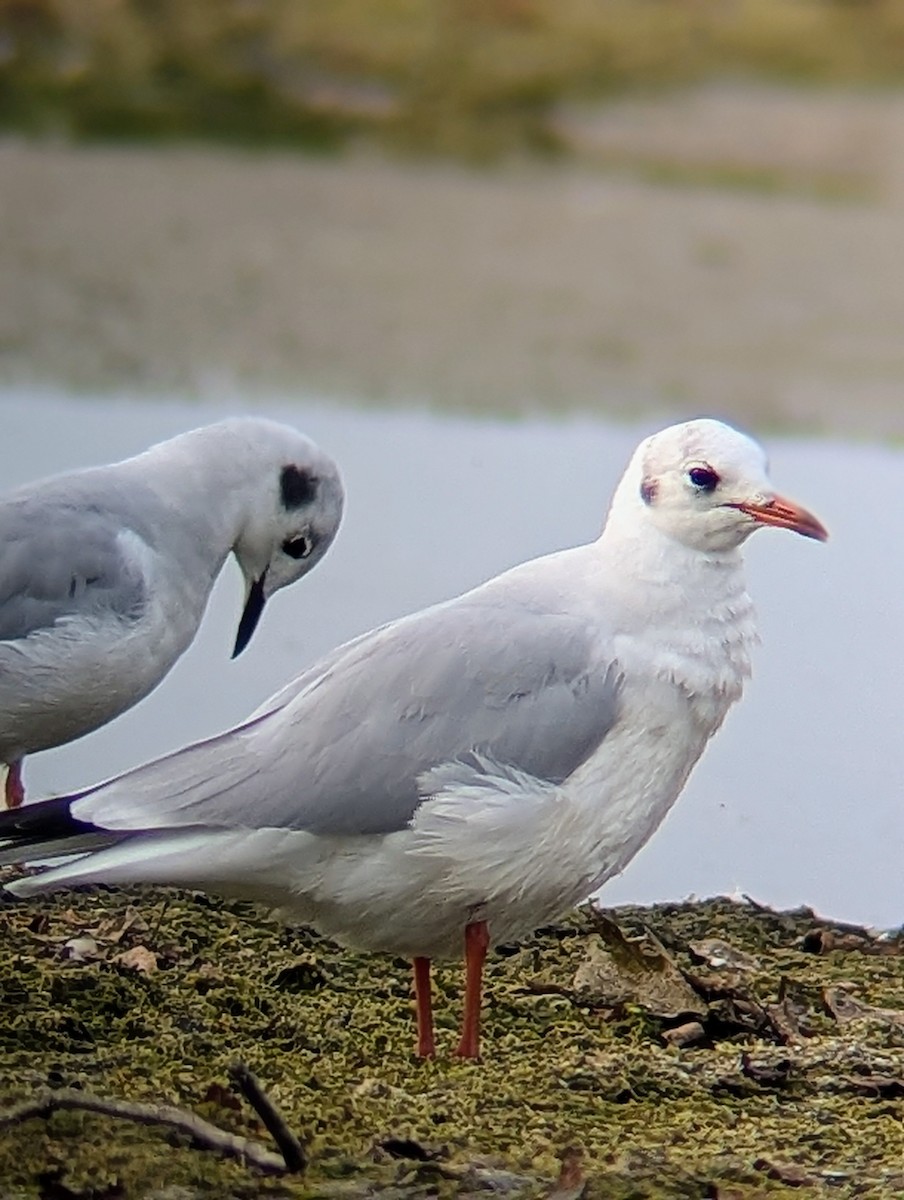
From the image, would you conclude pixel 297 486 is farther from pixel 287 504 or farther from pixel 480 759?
pixel 480 759

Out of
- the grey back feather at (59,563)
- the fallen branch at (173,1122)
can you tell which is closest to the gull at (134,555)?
the grey back feather at (59,563)

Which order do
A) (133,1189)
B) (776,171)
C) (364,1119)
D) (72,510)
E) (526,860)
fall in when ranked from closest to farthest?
(133,1189), (364,1119), (526,860), (72,510), (776,171)

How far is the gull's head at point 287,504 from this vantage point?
7.70ft

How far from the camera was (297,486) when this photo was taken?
2357mm

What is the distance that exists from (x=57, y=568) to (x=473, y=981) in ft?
2.20

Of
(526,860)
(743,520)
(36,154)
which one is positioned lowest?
(526,860)

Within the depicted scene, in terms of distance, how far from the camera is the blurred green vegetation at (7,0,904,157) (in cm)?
278

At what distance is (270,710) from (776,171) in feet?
4.12

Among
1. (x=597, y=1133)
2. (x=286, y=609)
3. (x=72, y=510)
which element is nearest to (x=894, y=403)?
(x=286, y=609)

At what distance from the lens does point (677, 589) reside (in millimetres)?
1969

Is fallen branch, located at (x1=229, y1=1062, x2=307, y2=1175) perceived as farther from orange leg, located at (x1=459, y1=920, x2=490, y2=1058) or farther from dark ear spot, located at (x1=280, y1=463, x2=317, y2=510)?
dark ear spot, located at (x1=280, y1=463, x2=317, y2=510)

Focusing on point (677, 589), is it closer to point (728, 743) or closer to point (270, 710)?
point (270, 710)

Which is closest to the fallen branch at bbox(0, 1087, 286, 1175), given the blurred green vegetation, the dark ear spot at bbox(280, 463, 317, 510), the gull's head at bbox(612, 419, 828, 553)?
the gull's head at bbox(612, 419, 828, 553)

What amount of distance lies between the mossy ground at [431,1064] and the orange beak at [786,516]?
20.5 inches
